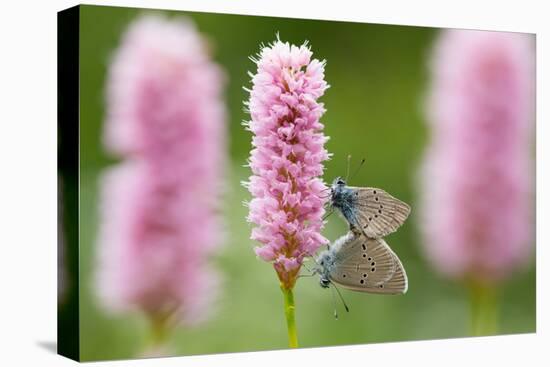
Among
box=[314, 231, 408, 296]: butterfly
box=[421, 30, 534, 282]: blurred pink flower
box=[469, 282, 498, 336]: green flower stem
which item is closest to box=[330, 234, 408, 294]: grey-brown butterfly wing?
box=[314, 231, 408, 296]: butterfly

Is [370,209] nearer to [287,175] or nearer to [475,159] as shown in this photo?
[287,175]

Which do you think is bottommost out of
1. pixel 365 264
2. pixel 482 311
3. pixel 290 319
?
pixel 482 311

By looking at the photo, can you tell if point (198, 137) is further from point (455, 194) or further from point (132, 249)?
point (455, 194)

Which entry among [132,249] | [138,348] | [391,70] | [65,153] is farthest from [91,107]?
[391,70]

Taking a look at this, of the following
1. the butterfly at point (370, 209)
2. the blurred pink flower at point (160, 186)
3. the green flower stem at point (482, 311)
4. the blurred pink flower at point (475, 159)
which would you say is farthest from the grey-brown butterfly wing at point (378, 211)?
the green flower stem at point (482, 311)

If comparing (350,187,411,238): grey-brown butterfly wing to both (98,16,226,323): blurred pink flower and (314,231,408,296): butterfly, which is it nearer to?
(314,231,408,296): butterfly

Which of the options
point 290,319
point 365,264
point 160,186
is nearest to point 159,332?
point 160,186
